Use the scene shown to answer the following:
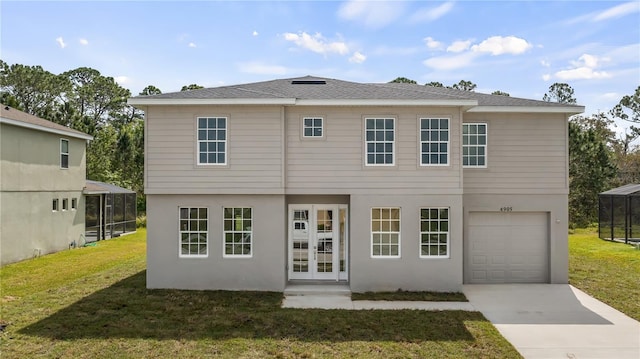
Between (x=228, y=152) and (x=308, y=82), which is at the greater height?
(x=308, y=82)

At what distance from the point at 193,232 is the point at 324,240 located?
3.54 m

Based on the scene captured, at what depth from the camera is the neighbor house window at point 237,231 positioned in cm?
1075

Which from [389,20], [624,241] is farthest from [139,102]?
[624,241]

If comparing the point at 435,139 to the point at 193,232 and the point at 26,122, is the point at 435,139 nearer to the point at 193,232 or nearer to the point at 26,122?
the point at 193,232

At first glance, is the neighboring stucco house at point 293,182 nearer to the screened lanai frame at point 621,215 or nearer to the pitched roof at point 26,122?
the pitched roof at point 26,122

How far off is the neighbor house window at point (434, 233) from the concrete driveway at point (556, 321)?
133 centimetres

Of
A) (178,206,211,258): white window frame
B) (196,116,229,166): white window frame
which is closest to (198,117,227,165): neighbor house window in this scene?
(196,116,229,166): white window frame

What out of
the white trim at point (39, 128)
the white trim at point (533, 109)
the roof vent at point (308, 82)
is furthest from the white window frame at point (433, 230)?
the white trim at point (39, 128)

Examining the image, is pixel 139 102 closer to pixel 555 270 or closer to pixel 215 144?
pixel 215 144

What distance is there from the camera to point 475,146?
11.7 metres

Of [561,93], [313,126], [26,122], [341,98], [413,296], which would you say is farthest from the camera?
[561,93]

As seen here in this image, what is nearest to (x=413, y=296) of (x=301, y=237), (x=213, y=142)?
(x=301, y=237)

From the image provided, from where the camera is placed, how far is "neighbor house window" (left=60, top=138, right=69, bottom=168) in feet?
58.8

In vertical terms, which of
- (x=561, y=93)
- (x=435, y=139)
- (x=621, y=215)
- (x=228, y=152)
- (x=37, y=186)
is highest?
(x=561, y=93)
